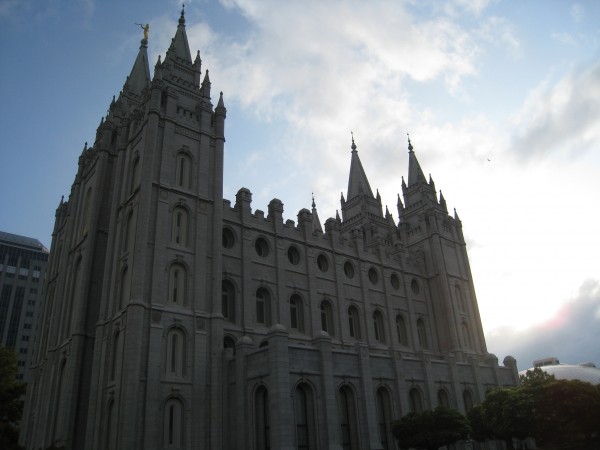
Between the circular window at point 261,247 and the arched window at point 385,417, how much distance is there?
41.0 ft

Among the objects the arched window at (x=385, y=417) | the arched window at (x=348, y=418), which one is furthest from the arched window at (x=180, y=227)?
the arched window at (x=385, y=417)

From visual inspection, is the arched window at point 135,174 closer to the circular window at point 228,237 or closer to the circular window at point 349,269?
the circular window at point 228,237

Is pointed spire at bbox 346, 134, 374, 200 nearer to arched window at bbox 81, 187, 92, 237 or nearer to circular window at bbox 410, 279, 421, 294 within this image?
circular window at bbox 410, 279, 421, 294

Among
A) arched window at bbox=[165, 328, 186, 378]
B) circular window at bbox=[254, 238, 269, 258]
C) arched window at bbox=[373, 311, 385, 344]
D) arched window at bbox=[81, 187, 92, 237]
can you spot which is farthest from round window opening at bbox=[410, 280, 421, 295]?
arched window at bbox=[81, 187, 92, 237]

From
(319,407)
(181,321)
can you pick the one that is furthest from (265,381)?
(181,321)

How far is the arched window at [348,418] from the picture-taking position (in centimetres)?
2878

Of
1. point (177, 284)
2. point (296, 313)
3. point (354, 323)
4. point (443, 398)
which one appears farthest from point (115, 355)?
point (443, 398)

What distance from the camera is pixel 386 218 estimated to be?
59.7m

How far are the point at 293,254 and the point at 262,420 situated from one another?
599 inches

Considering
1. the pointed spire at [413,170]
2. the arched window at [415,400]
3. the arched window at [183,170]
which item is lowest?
the arched window at [415,400]

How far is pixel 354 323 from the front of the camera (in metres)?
41.3

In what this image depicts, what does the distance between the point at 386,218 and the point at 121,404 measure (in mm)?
39799

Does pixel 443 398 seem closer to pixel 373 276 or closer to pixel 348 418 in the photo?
pixel 348 418

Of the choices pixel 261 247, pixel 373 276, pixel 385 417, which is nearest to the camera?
pixel 385 417
